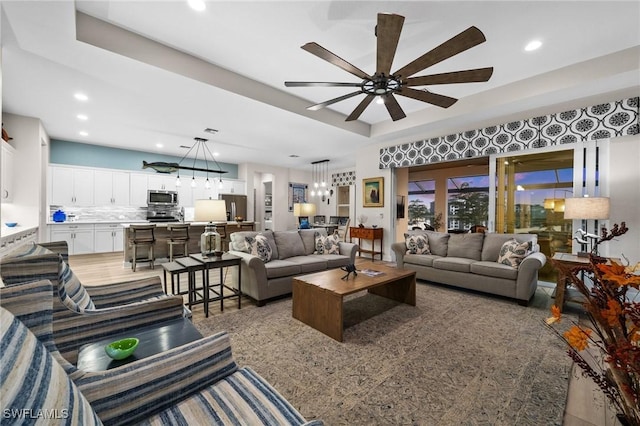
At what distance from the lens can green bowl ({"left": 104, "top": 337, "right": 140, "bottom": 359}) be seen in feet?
3.98

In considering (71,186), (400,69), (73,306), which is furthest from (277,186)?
(73,306)

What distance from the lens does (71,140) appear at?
6.25m

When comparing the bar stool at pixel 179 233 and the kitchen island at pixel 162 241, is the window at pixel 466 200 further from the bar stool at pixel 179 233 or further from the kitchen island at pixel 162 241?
the bar stool at pixel 179 233

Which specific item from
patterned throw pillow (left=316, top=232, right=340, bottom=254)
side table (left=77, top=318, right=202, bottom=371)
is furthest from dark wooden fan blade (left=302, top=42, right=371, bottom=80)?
patterned throw pillow (left=316, top=232, right=340, bottom=254)

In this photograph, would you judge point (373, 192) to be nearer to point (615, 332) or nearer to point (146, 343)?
point (146, 343)

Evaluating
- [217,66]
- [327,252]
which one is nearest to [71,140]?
[217,66]

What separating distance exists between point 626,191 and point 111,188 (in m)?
9.95

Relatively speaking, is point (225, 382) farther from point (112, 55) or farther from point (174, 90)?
point (174, 90)

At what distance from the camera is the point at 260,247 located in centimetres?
367

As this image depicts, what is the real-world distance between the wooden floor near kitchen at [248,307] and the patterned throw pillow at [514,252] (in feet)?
2.46

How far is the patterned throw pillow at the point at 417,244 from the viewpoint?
15.3 ft

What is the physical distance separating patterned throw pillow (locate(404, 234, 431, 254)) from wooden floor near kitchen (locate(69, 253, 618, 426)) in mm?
1801

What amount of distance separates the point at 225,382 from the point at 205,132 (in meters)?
5.34

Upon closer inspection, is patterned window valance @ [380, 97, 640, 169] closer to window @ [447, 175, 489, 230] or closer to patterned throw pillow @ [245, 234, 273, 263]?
window @ [447, 175, 489, 230]
